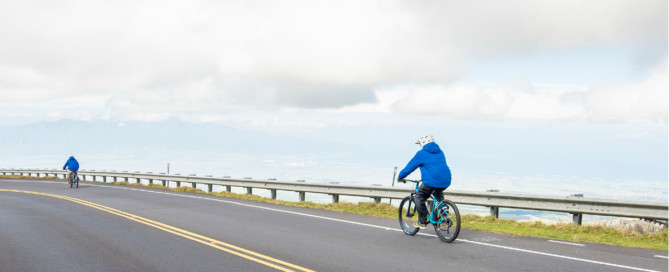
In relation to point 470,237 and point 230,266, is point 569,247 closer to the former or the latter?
point 470,237

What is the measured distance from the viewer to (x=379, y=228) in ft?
35.5

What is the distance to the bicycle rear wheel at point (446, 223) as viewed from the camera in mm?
8688

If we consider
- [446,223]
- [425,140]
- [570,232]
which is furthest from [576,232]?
[425,140]

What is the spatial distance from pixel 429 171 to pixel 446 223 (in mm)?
966

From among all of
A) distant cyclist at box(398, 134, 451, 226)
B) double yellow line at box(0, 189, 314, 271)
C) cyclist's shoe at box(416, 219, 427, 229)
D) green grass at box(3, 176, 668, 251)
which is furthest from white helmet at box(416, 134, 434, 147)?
double yellow line at box(0, 189, 314, 271)

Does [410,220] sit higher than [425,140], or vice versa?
[425,140]

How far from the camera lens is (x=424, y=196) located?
9258 mm

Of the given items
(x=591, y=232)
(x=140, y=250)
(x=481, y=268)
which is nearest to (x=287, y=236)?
(x=140, y=250)

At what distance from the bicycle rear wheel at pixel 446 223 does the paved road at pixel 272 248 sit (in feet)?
0.52

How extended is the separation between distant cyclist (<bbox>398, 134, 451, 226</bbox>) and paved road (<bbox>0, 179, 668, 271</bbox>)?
76 cm

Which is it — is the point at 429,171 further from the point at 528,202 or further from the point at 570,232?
the point at 528,202

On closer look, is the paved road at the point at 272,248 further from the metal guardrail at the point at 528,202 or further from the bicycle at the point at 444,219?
the metal guardrail at the point at 528,202

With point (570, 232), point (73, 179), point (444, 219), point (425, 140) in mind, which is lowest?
point (73, 179)

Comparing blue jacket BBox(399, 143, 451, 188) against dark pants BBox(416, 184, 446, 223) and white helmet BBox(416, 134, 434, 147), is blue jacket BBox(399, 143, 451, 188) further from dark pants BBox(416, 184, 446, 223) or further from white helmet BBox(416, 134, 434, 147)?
dark pants BBox(416, 184, 446, 223)
